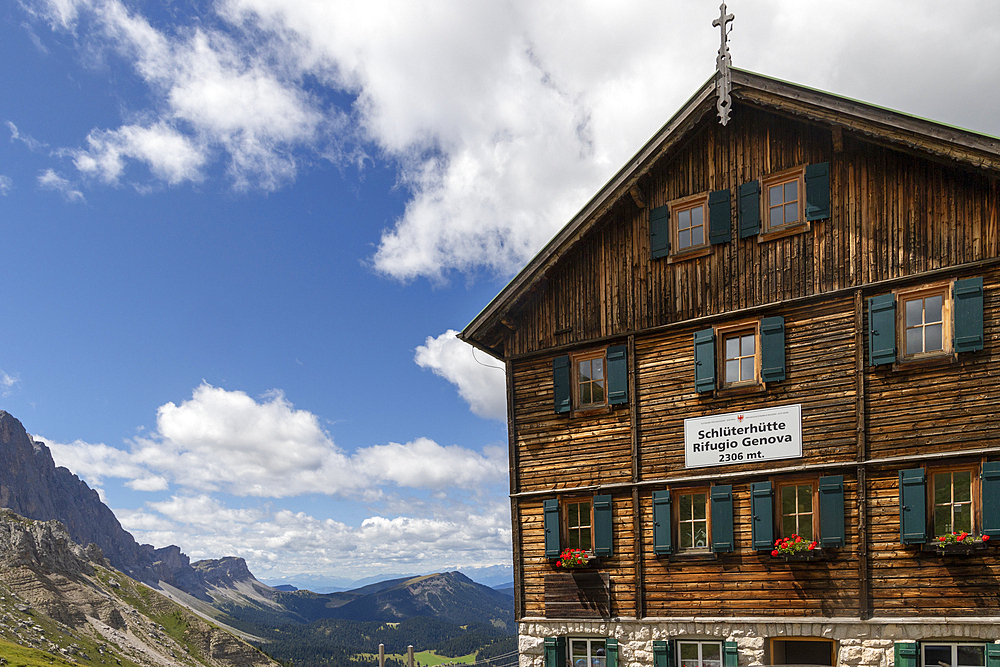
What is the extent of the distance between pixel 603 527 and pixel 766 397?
5.04 metres

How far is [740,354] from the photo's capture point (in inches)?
698

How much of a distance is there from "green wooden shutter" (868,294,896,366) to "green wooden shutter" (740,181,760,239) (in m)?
3.11

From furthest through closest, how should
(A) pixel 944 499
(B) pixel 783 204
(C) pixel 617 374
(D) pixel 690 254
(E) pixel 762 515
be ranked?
(C) pixel 617 374
(D) pixel 690 254
(B) pixel 783 204
(E) pixel 762 515
(A) pixel 944 499

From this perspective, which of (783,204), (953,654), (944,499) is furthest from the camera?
(783,204)

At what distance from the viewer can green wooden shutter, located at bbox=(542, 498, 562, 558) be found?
763 inches

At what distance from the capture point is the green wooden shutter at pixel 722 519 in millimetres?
17000

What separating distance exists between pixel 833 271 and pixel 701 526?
21.1 ft

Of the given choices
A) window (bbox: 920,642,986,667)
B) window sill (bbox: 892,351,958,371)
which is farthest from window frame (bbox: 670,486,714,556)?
window sill (bbox: 892,351,958,371)

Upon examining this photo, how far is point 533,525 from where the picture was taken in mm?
20031

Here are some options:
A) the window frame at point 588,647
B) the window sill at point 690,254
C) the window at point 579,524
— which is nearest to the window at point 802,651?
the window frame at point 588,647

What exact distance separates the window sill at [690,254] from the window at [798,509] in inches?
223

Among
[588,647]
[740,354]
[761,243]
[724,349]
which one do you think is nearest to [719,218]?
[761,243]

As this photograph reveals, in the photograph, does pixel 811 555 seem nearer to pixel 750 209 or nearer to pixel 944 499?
pixel 944 499

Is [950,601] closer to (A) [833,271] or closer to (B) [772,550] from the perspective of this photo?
(B) [772,550]
